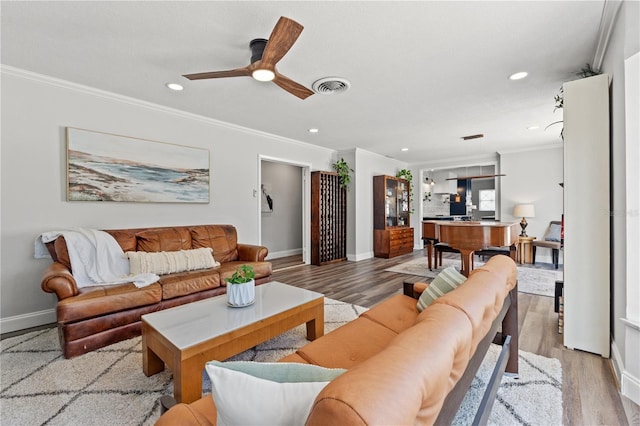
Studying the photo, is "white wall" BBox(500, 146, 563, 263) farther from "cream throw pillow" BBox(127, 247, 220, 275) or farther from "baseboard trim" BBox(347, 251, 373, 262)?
"cream throw pillow" BBox(127, 247, 220, 275)

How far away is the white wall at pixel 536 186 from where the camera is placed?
5945mm

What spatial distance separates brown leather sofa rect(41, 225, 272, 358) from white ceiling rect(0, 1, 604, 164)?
1.71 meters

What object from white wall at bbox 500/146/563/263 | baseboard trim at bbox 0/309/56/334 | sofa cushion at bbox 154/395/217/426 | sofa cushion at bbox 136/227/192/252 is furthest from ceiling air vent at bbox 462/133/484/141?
baseboard trim at bbox 0/309/56/334

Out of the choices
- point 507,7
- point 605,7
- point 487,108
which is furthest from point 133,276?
point 487,108

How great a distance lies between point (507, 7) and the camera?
73.9 inches

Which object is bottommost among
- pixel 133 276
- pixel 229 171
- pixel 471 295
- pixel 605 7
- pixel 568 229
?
pixel 133 276

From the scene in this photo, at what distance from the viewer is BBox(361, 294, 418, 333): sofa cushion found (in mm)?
1741

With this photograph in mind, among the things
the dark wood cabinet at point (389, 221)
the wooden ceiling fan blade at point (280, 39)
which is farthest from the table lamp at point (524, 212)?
the wooden ceiling fan blade at point (280, 39)

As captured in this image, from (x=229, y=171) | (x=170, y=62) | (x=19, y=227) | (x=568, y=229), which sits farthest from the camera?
(x=229, y=171)

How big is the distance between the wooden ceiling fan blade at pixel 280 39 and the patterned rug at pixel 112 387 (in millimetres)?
2278

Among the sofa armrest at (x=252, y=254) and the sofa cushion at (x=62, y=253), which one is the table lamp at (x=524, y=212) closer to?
the sofa armrest at (x=252, y=254)

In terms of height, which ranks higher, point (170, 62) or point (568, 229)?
point (170, 62)

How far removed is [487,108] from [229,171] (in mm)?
3831

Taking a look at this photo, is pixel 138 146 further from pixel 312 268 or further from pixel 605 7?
pixel 605 7
